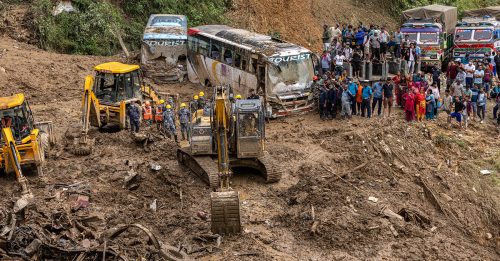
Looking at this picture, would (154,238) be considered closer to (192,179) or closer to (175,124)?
(192,179)

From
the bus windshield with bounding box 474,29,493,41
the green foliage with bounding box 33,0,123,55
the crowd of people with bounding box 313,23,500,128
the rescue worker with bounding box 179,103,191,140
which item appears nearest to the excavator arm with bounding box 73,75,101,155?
the rescue worker with bounding box 179,103,191,140

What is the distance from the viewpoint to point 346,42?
3212cm

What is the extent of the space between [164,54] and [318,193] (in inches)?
580

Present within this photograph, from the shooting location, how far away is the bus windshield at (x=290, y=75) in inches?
1092

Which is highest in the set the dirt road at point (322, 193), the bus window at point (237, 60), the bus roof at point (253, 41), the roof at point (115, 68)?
the bus roof at point (253, 41)

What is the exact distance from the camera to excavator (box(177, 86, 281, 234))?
757 inches

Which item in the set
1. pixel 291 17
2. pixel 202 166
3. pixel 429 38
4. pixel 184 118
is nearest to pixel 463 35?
pixel 429 38

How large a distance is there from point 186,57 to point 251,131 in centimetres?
1288

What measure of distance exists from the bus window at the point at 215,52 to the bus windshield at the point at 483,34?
12.7 m

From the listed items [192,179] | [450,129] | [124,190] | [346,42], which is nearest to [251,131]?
[192,179]

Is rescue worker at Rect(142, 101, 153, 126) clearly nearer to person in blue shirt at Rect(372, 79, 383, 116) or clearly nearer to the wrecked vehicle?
the wrecked vehicle

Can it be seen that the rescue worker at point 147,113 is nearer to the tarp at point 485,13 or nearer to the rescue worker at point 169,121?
the rescue worker at point 169,121

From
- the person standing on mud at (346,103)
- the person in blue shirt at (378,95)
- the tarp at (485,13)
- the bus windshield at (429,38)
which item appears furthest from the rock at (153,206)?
the tarp at (485,13)

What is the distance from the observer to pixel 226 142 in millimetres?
19219
